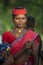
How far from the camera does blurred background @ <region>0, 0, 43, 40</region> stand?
12.0m

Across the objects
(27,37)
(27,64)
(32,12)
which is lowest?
(32,12)

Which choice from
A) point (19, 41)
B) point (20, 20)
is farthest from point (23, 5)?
point (19, 41)

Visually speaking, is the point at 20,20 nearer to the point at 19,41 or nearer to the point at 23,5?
the point at 19,41

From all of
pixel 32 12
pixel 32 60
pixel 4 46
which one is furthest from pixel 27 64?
pixel 32 12

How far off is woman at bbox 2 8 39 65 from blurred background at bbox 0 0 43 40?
6.83 meters

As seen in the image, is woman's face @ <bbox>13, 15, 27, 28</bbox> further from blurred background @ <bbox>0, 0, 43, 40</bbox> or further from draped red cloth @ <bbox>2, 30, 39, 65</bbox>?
blurred background @ <bbox>0, 0, 43, 40</bbox>

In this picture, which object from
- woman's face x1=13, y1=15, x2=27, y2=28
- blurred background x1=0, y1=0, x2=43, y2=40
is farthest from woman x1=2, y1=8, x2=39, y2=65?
blurred background x1=0, y1=0, x2=43, y2=40

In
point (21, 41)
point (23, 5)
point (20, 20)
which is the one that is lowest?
point (23, 5)

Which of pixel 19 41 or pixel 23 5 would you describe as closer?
pixel 19 41

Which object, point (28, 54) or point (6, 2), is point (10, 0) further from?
point (28, 54)

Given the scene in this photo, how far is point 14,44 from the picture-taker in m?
4.75

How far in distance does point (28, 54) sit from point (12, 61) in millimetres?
225

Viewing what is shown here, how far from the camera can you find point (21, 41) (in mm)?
4754

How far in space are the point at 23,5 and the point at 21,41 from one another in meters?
7.73
